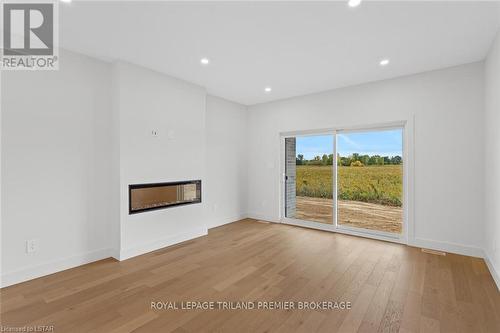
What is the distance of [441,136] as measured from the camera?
332 centimetres

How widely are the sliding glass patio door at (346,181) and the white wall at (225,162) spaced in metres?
1.05

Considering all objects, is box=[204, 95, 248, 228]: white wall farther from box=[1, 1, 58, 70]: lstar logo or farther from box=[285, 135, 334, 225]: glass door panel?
box=[1, 1, 58, 70]: lstar logo

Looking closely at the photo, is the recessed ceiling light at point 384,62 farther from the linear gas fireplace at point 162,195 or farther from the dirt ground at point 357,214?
the linear gas fireplace at point 162,195

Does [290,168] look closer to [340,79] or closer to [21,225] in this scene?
[340,79]

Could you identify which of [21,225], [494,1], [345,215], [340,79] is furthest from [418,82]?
[21,225]

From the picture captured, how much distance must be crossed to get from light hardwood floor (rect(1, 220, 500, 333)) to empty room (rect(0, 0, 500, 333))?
0.02 metres

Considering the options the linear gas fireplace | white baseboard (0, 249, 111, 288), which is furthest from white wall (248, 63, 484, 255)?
white baseboard (0, 249, 111, 288)

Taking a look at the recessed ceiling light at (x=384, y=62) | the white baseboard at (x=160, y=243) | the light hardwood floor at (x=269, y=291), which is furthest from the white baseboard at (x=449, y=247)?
the white baseboard at (x=160, y=243)

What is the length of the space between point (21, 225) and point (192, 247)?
6.67 feet

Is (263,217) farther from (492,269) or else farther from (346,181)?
(492,269)

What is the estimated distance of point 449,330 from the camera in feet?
5.71

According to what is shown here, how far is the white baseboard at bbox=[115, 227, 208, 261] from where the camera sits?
311 centimetres

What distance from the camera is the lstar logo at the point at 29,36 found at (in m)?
2.13

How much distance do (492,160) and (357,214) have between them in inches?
81.0
